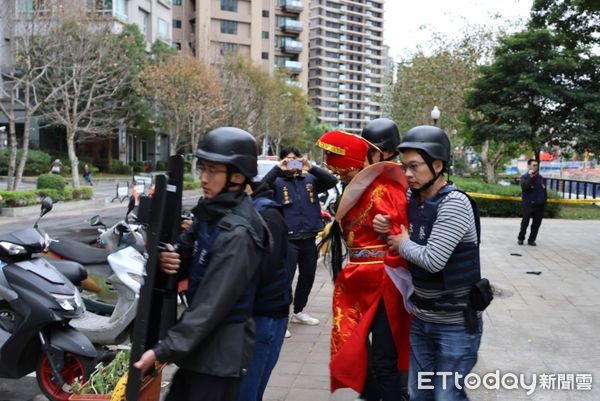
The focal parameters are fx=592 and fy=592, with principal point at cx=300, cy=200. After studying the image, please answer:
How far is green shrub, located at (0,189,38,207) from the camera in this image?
16.5 meters

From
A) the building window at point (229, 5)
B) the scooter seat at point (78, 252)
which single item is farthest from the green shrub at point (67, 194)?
the building window at point (229, 5)

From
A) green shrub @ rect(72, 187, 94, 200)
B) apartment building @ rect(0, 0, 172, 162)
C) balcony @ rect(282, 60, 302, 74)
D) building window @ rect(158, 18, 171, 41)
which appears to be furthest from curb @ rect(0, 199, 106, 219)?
balcony @ rect(282, 60, 302, 74)

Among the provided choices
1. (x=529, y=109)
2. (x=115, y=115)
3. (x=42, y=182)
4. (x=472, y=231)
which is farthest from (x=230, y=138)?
(x=115, y=115)


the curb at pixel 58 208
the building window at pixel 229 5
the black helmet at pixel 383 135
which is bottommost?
the curb at pixel 58 208

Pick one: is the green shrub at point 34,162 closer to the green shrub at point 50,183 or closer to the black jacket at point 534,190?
the green shrub at point 50,183

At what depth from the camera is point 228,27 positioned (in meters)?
67.2

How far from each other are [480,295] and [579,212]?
17.8 m

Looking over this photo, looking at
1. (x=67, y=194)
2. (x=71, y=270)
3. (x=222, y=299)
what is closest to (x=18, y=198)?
(x=67, y=194)

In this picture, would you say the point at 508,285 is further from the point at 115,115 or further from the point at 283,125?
the point at 283,125

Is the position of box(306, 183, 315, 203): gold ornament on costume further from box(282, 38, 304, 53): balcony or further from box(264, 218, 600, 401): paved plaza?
box(282, 38, 304, 53): balcony

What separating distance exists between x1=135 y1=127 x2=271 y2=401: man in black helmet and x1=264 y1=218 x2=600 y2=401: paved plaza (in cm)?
187

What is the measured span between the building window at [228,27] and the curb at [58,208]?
49488mm

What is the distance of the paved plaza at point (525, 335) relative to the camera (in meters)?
4.20

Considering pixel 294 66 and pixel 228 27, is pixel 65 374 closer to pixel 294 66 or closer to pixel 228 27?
pixel 228 27
